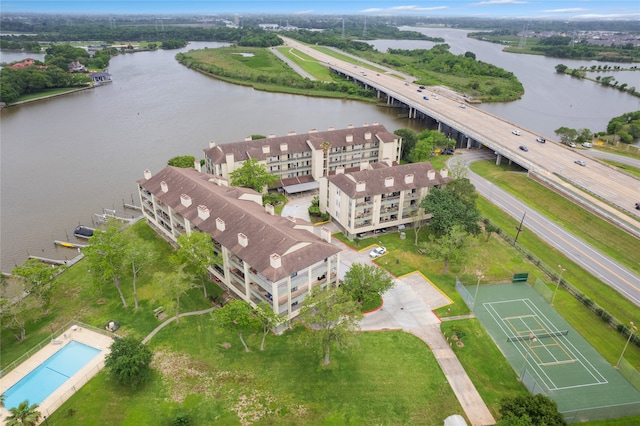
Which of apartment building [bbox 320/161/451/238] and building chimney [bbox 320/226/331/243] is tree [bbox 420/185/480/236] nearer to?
apartment building [bbox 320/161/451/238]

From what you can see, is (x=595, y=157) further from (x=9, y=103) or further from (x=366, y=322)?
(x=9, y=103)

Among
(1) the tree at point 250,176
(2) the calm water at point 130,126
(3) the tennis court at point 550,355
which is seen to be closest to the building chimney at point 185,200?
(1) the tree at point 250,176

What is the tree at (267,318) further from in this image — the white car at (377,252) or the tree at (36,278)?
the tree at (36,278)

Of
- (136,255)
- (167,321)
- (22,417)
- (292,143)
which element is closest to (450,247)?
(167,321)

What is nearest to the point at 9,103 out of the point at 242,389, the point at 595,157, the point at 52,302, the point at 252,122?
the point at 252,122

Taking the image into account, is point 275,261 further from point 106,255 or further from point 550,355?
point 550,355

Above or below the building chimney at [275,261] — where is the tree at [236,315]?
below
